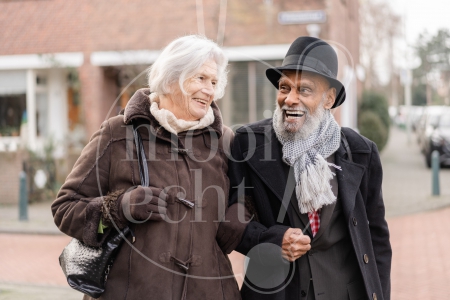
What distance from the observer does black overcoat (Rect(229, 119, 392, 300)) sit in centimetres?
293

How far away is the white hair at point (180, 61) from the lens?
2859 mm

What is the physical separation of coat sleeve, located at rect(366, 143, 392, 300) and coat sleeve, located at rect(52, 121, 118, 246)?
135 centimetres

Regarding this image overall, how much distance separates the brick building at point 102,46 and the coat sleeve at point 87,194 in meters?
12.3

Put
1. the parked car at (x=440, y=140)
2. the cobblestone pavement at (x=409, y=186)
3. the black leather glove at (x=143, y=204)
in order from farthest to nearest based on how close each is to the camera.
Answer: the parked car at (x=440, y=140) → the cobblestone pavement at (x=409, y=186) → the black leather glove at (x=143, y=204)

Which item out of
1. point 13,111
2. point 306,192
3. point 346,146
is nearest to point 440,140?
point 13,111

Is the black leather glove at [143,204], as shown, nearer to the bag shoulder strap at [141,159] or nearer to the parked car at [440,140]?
the bag shoulder strap at [141,159]

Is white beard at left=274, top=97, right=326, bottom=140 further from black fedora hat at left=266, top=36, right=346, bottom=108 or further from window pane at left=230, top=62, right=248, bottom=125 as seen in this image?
window pane at left=230, top=62, right=248, bottom=125

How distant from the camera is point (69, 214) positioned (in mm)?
2742

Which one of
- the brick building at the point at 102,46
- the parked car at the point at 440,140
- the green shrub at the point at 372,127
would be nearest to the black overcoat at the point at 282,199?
the brick building at the point at 102,46

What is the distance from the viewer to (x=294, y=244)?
279 cm

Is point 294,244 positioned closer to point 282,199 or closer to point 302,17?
point 282,199

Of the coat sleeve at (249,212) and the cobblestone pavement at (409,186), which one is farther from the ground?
the coat sleeve at (249,212)

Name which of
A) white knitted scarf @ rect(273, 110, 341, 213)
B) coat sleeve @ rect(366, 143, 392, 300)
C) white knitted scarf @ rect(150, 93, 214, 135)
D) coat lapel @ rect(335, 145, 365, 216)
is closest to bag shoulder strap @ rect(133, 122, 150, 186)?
white knitted scarf @ rect(150, 93, 214, 135)

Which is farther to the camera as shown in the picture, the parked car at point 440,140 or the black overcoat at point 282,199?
the parked car at point 440,140
